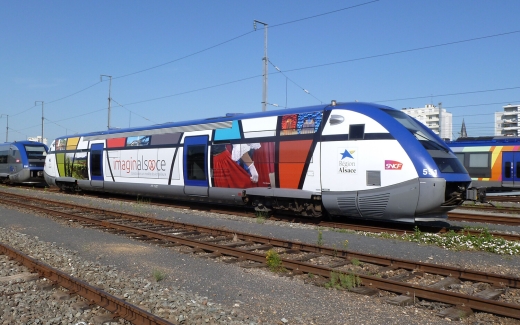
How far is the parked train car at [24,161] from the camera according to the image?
3048cm

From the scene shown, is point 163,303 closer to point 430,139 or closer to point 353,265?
point 353,265

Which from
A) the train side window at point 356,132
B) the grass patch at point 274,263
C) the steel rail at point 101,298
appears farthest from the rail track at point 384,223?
the steel rail at point 101,298

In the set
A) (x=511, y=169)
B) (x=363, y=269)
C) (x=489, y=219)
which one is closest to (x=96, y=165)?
(x=489, y=219)

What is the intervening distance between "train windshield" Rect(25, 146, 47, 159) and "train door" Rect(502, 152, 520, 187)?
28444 mm

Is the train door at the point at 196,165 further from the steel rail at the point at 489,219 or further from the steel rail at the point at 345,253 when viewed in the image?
the steel rail at the point at 489,219

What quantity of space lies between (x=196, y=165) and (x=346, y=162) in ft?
20.9

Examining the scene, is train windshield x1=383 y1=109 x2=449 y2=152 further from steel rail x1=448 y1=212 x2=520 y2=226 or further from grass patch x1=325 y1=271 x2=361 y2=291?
grass patch x1=325 y1=271 x2=361 y2=291

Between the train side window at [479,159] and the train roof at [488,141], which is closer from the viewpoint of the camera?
the train roof at [488,141]

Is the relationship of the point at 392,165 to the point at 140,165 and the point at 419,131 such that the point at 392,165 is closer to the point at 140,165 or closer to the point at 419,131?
the point at 419,131

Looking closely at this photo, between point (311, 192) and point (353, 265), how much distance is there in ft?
14.9

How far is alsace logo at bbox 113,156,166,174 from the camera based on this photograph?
18.1m

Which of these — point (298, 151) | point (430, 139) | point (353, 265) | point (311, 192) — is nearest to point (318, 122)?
point (298, 151)

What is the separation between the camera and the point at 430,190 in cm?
1045

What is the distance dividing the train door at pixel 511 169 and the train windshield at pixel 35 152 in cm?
2844
